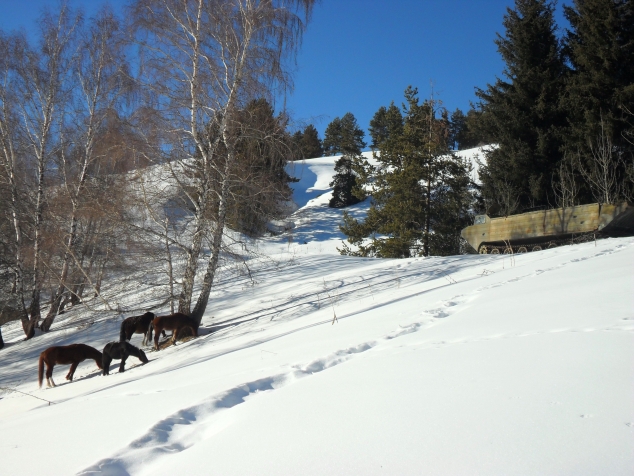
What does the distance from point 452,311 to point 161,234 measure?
308 inches

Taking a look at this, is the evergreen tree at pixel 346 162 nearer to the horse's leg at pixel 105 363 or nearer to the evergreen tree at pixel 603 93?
the evergreen tree at pixel 603 93

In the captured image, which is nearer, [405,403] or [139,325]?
[405,403]

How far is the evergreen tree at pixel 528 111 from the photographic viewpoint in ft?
72.0

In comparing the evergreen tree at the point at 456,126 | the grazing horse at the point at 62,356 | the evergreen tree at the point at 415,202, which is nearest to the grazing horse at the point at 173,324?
the grazing horse at the point at 62,356

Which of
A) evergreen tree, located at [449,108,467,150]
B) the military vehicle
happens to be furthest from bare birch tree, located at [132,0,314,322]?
evergreen tree, located at [449,108,467,150]

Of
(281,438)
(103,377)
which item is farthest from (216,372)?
(103,377)

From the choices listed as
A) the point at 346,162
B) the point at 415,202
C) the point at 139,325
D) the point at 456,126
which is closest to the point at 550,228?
the point at 415,202

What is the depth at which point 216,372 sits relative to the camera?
5.72 meters

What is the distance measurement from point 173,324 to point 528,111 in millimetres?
19285

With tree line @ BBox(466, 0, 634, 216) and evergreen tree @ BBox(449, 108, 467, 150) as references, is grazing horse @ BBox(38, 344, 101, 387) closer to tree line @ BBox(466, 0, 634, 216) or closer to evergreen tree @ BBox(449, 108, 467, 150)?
tree line @ BBox(466, 0, 634, 216)

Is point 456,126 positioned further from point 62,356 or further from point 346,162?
point 62,356

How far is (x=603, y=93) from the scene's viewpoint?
20.0 metres

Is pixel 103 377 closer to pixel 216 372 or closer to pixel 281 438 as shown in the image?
pixel 216 372

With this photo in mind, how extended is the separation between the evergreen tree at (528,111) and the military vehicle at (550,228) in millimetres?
3357
